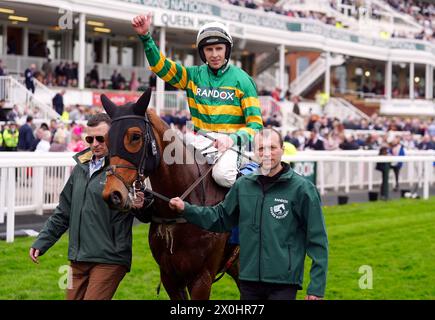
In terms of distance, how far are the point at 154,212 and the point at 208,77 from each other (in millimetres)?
996

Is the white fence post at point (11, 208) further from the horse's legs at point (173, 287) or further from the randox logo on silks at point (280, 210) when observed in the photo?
the randox logo on silks at point (280, 210)

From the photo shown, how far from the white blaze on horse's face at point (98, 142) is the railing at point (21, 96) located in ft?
49.2

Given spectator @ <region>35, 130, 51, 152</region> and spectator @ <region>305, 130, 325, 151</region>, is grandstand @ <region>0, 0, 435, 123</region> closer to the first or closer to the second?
spectator @ <region>35, 130, 51, 152</region>

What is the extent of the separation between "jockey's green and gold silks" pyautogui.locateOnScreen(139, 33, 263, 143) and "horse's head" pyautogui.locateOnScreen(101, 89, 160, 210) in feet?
2.21

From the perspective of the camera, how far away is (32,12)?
83.3ft

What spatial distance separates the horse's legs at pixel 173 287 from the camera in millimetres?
5195

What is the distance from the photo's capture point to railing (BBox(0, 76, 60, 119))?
1982 cm

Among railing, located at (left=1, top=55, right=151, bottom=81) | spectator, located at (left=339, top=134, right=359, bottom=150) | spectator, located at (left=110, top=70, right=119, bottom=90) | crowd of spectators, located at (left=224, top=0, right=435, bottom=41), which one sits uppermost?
crowd of spectators, located at (left=224, top=0, right=435, bottom=41)

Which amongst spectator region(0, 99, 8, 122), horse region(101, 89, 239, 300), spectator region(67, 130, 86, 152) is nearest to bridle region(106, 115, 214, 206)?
horse region(101, 89, 239, 300)

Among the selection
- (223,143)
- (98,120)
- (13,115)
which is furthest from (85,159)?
(13,115)

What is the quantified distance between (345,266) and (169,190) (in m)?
4.38

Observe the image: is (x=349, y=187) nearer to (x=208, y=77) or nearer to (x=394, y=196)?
(x=394, y=196)

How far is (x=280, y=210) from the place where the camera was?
438 centimetres
